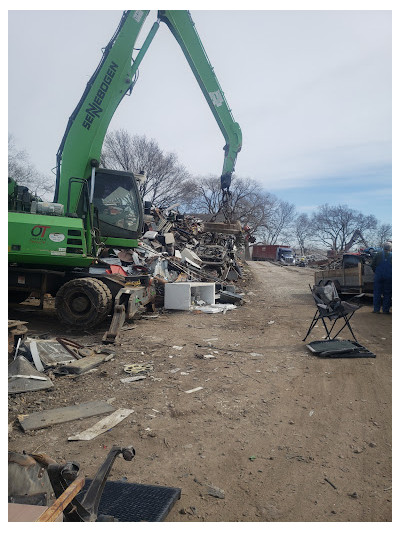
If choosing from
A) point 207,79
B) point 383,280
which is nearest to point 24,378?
point 383,280

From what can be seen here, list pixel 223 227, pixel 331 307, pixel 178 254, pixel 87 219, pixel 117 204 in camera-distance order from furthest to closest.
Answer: pixel 223 227 → pixel 178 254 → pixel 117 204 → pixel 87 219 → pixel 331 307

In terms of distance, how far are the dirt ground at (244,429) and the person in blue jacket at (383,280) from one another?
327 centimetres

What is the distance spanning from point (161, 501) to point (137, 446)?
72cm

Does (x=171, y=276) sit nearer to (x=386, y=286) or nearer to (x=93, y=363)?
(x=386, y=286)

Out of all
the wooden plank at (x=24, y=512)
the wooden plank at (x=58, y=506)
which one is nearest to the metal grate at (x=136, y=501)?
Result: the wooden plank at (x=24, y=512)

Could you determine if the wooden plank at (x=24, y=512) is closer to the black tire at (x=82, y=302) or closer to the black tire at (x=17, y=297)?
the black tire at (x=82, y=302)

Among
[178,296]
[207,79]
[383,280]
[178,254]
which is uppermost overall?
[207,79]

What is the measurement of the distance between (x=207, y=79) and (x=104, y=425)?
10035mm

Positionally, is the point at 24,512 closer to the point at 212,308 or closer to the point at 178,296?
the point at 178,296

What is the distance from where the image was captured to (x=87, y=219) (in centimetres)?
696

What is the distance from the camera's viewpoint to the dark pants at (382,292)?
9182mm

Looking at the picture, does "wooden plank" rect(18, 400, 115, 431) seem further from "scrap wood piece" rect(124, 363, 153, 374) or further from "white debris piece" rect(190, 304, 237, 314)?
"white debris piece" rect(190, 304, 237, 314)

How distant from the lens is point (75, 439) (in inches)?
122

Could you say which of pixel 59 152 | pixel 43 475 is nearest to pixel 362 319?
pixel 59 152
